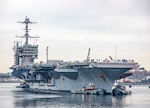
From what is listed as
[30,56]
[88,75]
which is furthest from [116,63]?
[30,56]

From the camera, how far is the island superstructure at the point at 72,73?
6881 cm

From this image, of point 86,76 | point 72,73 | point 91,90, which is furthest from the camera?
point 72,73

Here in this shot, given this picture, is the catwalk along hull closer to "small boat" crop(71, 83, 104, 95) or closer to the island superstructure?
the island superstructure

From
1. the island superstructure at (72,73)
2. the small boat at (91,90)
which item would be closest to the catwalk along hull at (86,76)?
the island superstructure at (72,73)

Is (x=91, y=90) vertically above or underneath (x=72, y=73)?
underneath

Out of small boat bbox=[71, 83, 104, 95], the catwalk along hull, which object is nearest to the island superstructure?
the catwalk along hull

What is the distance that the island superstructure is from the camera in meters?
68.8

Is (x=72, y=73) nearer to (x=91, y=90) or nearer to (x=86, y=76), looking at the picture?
(x=86, y=76)

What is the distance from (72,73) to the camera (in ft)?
249

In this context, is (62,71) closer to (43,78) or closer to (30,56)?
(43,78)

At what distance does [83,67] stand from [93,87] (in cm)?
423

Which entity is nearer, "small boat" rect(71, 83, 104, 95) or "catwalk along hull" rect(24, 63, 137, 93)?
"catwalk along hull" rect(24, 63, 137, 93)

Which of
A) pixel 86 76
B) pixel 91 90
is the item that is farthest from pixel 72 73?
pixel 91 90

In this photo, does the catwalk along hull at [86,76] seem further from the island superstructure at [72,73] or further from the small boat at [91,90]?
the small boat at [91,90]
